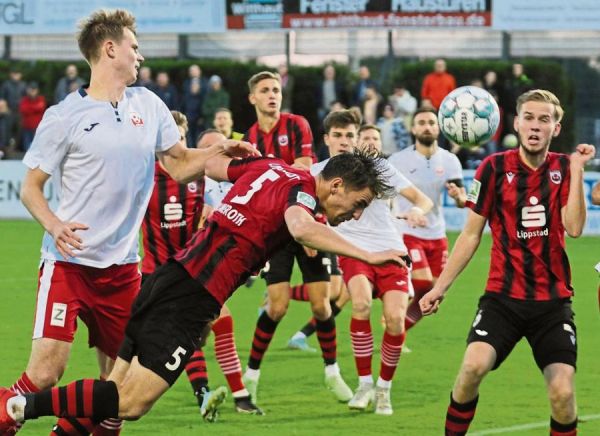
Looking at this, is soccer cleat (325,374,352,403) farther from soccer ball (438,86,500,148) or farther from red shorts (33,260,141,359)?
red shorts (33,260,141,359)

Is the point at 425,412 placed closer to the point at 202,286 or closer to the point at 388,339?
the point at 388,339

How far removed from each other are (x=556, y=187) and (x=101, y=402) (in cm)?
274

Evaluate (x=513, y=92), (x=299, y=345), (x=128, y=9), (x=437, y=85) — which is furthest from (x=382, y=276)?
(x=128, y=9)

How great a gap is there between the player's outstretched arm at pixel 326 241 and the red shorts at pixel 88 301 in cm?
123

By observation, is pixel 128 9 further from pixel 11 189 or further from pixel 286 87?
pixel 11 189

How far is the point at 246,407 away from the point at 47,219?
2.92m

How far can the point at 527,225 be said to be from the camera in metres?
7.64

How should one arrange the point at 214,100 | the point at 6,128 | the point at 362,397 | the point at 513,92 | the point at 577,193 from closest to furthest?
the point at 577,193 → the point at 362,397 → the point at 513,92 → the point at 214,100 → the point at 6,128

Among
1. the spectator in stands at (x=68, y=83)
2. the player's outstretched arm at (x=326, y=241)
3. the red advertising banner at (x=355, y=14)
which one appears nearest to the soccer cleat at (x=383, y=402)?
the player's outstretched arm at (x=326, y=241)

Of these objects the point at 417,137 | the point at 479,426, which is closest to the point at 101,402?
the point at 479,426

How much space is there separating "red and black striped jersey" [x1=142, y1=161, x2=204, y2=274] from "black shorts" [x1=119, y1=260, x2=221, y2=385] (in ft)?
9.20

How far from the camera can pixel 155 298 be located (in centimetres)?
691

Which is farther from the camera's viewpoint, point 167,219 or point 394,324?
point 167,219

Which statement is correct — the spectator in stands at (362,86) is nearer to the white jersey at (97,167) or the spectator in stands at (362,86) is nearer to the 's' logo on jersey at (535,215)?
the 's' logo on jersey at (535,215)
